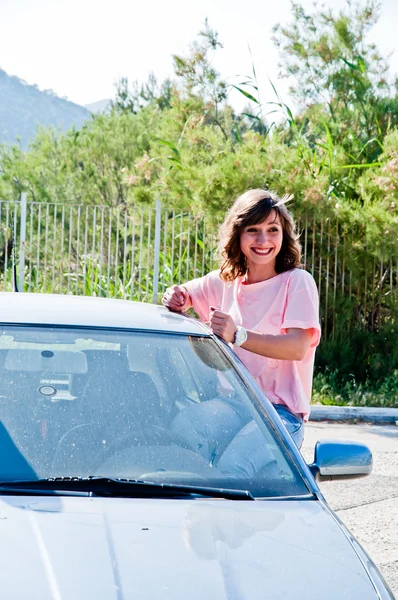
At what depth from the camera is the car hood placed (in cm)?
212

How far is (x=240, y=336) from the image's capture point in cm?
369

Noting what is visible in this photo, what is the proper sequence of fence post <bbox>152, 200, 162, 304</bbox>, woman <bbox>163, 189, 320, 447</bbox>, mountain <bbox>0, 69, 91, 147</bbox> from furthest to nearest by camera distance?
mountain <bbox>0, 69, 91, 147</bbox>
fence post <bbox>152, 200, 162, 304</bbox>
woman <bbox>163, 189, 320, 447</bbox>

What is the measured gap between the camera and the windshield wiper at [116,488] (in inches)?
105

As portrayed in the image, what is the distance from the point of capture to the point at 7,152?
26266 mm

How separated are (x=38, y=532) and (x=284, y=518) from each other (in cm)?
69

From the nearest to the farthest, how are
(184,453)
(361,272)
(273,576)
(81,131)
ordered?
(273,576), (184,453), (361,272), (81,131)

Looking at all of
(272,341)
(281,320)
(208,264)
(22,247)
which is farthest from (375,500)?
(22,247)

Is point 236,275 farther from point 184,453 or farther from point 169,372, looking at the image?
point 184,453

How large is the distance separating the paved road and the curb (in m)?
0.82

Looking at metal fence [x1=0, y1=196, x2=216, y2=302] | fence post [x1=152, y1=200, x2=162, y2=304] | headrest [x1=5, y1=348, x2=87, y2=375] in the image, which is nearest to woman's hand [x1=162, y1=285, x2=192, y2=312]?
headrest [x1=5, y1=348, x2=87, y2=375]

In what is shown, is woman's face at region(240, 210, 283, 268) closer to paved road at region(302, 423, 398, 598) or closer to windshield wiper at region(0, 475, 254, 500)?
windshield wiper at region(0, 475, 254, 500)

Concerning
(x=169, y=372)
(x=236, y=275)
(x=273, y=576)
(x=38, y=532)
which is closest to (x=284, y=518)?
(x=273, y=576)

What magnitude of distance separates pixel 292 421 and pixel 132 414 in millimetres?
893

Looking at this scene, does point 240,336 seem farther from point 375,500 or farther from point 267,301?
point 375,500
